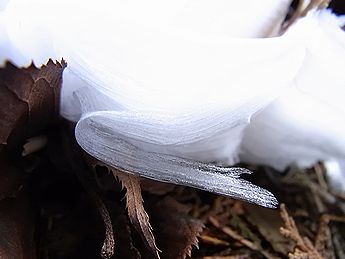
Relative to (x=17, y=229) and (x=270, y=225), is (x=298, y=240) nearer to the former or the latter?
(x=270, y=225)

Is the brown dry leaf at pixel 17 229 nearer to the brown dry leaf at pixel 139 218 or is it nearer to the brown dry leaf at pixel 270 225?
the brown dry leaf at pixel 139 218

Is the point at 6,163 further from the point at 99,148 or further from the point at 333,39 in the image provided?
the point at 333,39

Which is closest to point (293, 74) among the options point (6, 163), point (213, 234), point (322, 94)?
→ point (322, 94)

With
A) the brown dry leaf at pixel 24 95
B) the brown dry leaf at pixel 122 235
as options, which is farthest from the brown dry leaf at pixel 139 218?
the brown dry leaf at pixel 24 95

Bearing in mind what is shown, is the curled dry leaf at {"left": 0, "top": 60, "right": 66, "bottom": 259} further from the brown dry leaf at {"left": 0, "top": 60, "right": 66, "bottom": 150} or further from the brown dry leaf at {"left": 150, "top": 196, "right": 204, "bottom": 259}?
the brown dry leaf at {"left": 150, "top": 196, "right": 204, "bottom": 259}

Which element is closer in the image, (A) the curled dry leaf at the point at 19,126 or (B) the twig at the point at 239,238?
(A) the curled dry leaf at the point at 19,126

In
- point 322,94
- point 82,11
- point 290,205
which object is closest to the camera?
point 82,11
